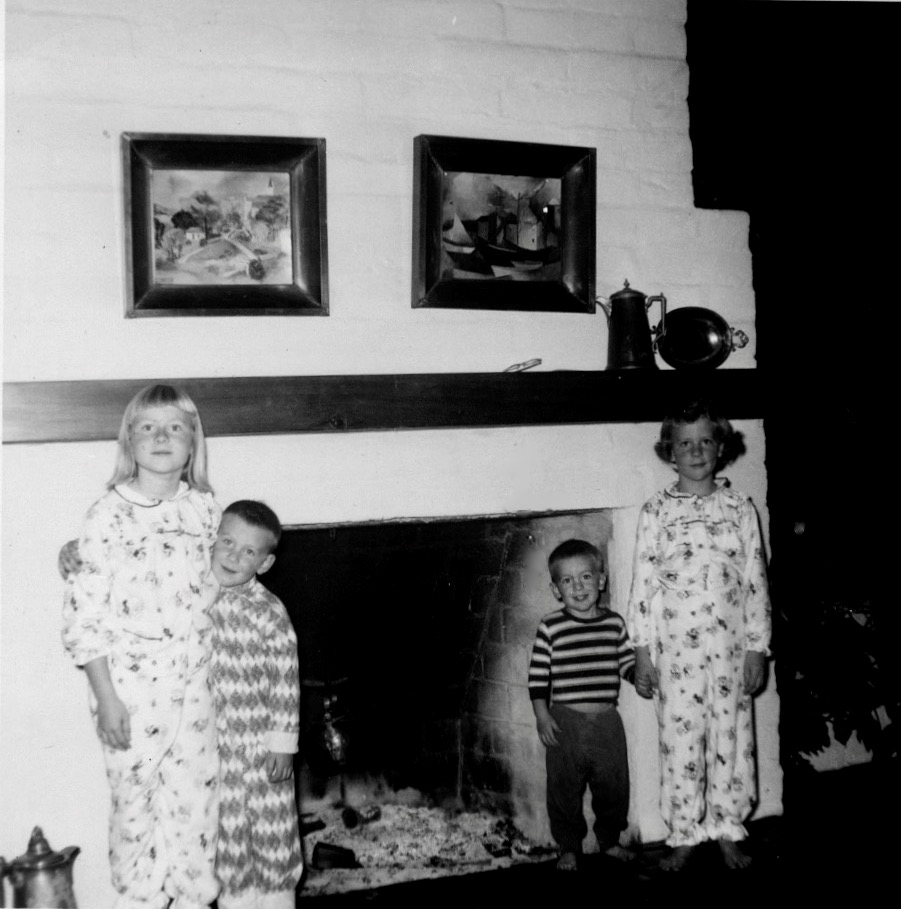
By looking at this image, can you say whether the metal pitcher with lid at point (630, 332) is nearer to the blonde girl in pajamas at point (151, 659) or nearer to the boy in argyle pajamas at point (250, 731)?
the boy in argyle pajamas at point (250, 731)

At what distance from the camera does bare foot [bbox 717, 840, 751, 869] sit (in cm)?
221

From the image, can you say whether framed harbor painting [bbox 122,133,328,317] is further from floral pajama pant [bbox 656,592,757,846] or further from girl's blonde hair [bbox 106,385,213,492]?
floral pajama pant [bbox 656,592,757,846]

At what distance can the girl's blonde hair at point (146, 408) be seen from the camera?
193 centimetres

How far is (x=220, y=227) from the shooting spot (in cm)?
207

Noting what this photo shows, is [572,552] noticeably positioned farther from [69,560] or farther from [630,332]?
[69,560]

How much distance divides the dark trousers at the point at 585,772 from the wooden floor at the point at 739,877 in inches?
3.9

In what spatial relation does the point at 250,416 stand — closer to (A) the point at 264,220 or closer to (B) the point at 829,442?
(A) the point at 264,220

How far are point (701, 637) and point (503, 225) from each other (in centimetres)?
118

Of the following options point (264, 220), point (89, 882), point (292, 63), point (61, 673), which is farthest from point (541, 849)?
point (292, 63)

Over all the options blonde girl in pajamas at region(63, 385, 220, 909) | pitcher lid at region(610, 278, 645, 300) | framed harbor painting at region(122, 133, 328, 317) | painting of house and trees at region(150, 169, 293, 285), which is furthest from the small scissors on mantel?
blonde girl in pajamas at region(63, 385, 220, 909)

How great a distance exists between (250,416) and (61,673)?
74 cm

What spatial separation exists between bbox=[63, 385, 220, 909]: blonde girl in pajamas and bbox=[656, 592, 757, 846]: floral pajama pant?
1151 mm

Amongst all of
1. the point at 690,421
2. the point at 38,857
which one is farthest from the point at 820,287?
the point at 38,857

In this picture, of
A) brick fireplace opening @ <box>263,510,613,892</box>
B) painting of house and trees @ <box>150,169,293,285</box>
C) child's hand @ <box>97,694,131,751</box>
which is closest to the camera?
child's hand @ <box>97,694,131,751</box>
